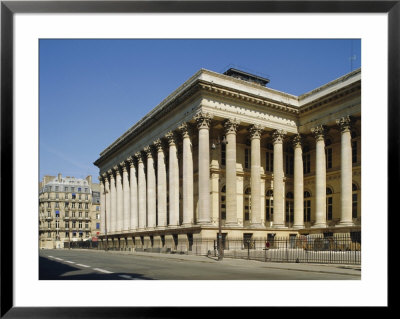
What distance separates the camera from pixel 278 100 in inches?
1608

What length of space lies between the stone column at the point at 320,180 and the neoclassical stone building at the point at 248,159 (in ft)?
0.31

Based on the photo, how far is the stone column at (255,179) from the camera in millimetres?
38562

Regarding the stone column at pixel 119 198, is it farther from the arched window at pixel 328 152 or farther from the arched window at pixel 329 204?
the arched window at pixel 328 152

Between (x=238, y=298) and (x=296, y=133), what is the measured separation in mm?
33633

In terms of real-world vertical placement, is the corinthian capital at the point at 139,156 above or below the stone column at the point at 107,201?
above

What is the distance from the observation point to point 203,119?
120ft

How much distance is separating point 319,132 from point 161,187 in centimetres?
1735

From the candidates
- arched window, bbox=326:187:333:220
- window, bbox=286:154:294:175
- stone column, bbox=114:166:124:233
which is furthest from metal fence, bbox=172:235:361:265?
stone column, bbox=114:166:124:233

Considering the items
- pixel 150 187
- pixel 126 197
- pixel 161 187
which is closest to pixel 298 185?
pixel 161 187

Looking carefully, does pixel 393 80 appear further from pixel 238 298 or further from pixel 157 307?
pixel 157 307

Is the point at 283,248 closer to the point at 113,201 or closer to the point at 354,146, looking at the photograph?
the point at 354,146

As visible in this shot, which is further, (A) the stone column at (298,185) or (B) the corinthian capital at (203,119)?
(A) the stone column at (298,185)
